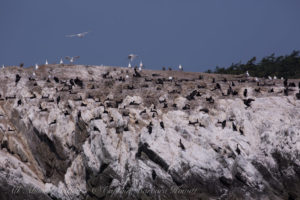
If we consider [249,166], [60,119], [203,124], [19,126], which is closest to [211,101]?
[203,124]

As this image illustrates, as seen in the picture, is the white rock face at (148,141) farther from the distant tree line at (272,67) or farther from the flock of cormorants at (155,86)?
the distant tree line at (272,67)

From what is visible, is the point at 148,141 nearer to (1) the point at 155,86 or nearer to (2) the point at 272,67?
(1) the point at 155,86

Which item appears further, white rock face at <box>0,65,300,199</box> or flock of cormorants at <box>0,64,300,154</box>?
flock of cormorants at <box>0,64,300,154</box>

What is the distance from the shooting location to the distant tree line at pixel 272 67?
104 meters

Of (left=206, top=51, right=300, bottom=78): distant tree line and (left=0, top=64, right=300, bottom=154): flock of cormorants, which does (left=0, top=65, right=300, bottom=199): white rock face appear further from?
(left=206, top=51, right=300, bottom=78): distant tree line

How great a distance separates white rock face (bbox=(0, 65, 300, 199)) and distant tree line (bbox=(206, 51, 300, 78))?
39.9 metres

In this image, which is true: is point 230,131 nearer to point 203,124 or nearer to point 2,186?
point 203,124

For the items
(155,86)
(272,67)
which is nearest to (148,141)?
(155,86)

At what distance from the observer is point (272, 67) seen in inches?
4313

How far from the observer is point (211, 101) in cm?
5934

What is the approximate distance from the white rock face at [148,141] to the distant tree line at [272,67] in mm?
39902

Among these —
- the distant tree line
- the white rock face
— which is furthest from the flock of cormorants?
the distant tree line

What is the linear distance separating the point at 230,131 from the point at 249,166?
4889mm

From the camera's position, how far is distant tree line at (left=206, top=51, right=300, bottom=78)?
10356 cm
